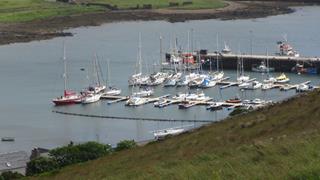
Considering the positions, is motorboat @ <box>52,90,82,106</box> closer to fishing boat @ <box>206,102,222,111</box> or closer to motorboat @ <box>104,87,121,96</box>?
motorboat @ <box>104,87,121,96</box>

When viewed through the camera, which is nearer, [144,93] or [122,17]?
[144,93]

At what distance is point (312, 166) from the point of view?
4.01m

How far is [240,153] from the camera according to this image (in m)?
4.96

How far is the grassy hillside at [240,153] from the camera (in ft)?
14.1

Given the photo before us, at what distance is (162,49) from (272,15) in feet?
70.3

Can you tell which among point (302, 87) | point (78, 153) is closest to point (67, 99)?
point (302, 87)

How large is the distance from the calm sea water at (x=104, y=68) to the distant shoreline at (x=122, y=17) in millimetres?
1411

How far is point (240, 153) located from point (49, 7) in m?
54.2

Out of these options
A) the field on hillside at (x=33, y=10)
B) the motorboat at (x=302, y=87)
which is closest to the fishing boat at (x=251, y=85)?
the motorboat at (x=302, y=87)

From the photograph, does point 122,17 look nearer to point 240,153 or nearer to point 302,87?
point 302,87

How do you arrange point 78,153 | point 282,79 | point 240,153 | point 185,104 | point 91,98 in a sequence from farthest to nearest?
1. point 282,79
2. point 91,98
3. point 185,104
4. point 78,153
5. point 240,153

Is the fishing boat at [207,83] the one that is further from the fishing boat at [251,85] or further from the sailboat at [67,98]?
the sailboat at [67,98]

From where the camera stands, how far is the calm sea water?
70.3 ft

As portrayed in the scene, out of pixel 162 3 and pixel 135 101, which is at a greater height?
pixel 162 3
